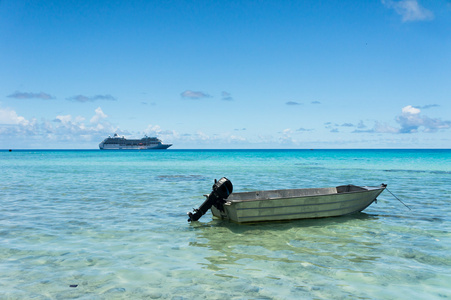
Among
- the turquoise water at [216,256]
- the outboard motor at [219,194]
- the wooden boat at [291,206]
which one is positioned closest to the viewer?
the turquoise water at [216,256]

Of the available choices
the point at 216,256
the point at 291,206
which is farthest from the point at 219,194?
the point at 216,256

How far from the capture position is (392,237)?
12.0 m

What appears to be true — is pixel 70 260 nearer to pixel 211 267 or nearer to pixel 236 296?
pixel 211 267

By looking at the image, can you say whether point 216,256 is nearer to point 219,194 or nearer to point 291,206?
point 219,194

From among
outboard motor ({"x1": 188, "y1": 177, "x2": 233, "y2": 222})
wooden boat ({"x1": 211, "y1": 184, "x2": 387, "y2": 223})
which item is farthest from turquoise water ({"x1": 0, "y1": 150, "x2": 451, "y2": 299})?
outboard motor ({"x1": 188, "y1": 177, "x2": 233, "y2": 222})

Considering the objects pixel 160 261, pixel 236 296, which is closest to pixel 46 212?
pixel 160 261

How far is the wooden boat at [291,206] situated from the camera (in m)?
13.1

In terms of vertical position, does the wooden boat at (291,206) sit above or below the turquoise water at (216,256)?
above

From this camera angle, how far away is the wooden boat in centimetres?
1311

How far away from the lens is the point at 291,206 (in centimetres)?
1367

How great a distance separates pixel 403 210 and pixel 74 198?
1777 cm

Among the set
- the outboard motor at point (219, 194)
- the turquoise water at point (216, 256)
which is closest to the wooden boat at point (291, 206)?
the outboard motor at point (219, 194)

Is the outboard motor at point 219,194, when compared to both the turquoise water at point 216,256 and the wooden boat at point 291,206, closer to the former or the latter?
the wooden boat at point 291,206

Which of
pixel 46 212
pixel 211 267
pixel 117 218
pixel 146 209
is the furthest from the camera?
pixel 146 209
